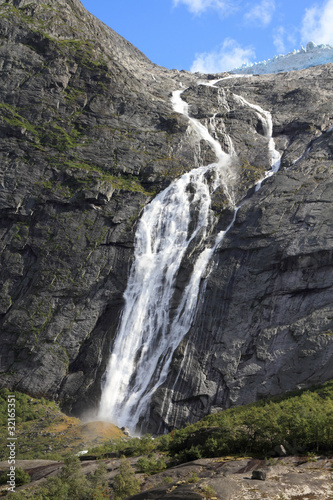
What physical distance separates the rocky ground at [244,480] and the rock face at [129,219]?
1603 cm

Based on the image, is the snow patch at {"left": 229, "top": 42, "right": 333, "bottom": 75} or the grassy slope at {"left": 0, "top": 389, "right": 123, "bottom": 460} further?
the snow patch at {"left": 229, "top": 42, "right": 333, "bottom": 75}

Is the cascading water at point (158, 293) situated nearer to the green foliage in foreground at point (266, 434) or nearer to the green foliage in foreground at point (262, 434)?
the green foliage in foreground at point (262, 434)

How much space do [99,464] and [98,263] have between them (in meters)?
26.6

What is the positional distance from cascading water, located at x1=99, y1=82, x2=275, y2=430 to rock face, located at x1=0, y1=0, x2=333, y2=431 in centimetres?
112

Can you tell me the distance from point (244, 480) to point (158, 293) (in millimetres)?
28481

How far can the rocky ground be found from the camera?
14922mm

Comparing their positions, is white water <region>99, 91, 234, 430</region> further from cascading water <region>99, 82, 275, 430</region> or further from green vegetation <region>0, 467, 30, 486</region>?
green vegetation <region>0, 467, 30, 486</region>

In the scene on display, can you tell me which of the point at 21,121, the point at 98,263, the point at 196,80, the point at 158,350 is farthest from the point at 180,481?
the point at 196,80

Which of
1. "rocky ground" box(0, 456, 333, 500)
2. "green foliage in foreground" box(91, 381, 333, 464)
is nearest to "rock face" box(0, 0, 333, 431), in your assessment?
"green foliage in foreground" box(91, 381, 333, 464)

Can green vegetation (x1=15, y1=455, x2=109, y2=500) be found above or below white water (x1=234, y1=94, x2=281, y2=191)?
below

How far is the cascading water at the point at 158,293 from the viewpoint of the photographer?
39.0 metres

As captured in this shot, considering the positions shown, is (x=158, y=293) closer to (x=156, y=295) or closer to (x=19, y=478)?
(x=156, y=295)

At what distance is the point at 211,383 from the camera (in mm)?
36531

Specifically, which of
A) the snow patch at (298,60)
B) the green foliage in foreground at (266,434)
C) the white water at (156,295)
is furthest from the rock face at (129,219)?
the snow patch at (298,60)
